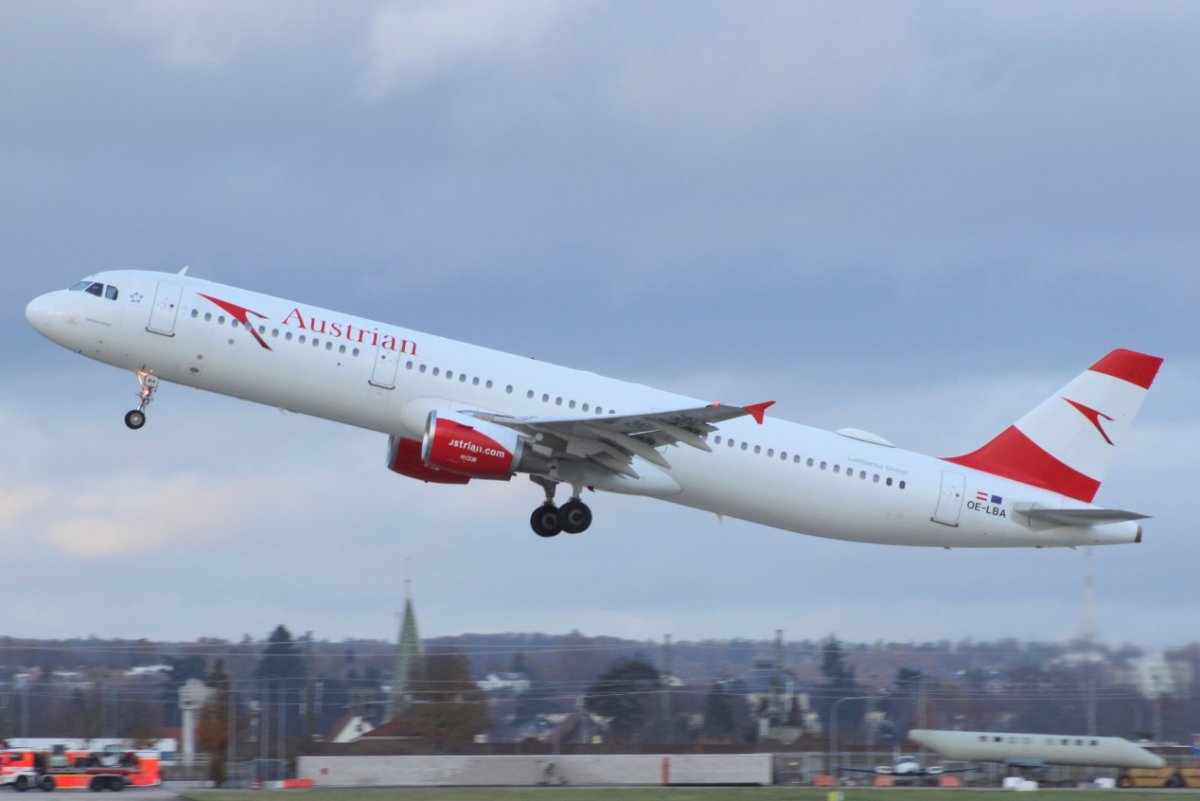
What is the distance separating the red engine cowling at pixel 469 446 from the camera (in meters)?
43.1

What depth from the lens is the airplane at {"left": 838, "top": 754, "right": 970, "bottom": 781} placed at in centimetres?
5750

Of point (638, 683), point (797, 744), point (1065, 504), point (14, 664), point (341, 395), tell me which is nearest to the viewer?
point (341, 395)

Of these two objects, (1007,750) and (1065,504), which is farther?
(1007,750)

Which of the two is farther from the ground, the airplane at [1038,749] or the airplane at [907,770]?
the airplane at [1038,749]

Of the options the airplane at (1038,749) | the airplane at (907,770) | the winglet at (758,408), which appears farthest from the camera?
the airplane at (1038,749)

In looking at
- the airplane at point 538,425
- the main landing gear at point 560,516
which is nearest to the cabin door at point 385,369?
the airplane at point 538,425

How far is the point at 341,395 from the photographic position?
4419 cm

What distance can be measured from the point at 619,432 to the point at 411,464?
7107mm

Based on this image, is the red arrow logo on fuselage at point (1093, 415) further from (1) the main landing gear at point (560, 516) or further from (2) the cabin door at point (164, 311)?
(2) the cabin door at point (164, 311)

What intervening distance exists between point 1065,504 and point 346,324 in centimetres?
2121

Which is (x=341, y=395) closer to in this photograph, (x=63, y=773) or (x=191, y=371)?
(x=191, y=371)

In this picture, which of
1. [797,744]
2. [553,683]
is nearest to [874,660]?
[797,744]

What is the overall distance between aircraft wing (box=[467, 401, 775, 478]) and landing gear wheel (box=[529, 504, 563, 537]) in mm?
2182

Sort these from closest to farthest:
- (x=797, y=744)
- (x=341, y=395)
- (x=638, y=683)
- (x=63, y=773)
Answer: (x=341, y=395), (x=63, y=773), (x=797, y=744), (x=638, y=683)
